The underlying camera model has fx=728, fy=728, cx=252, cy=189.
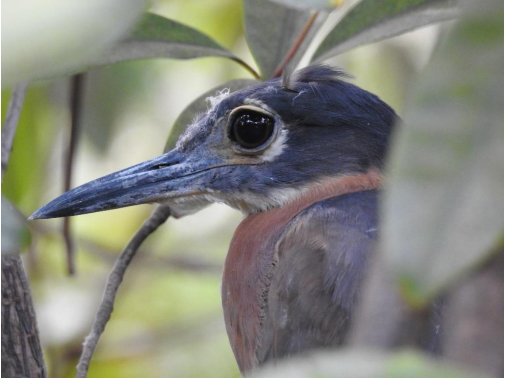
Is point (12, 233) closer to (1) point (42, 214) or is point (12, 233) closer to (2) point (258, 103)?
(1) point (42, 214)

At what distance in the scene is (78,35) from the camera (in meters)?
0.93

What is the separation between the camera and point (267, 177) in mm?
2004

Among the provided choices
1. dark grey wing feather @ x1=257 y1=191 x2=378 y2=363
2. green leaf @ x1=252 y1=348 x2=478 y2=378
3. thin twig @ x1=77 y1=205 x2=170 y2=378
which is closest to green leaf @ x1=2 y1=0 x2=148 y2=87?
green leaf @ x1=252 y1=348 x2=478 y2=378

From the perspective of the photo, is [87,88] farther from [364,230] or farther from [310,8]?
[310,8]

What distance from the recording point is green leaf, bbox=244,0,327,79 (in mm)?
1926

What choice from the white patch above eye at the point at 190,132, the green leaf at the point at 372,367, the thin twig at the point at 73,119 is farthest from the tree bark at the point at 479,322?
the thin twig at the point at 73,119

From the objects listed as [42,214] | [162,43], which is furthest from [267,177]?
[42,214]

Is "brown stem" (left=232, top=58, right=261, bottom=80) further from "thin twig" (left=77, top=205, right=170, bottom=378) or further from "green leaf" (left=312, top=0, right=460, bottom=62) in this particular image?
"thin twig" (left=77, top=205, right=170, bottom=378)

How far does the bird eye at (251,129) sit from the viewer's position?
1943 mm

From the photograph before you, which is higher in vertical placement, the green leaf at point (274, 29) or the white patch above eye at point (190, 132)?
the green leaf at point (274, 29)

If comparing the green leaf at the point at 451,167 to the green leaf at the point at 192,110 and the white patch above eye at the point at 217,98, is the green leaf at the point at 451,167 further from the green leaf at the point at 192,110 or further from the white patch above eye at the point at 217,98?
the green leaf at the point at 192,110

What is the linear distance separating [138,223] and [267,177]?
1.57 metres

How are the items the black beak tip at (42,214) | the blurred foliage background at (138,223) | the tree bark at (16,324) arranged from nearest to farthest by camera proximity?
1. the tree bark at (16,324)
2. the black beak tip at (42,214)
3. the blurred foliage background at (138,223)

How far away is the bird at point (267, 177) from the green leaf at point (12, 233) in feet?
2.19
